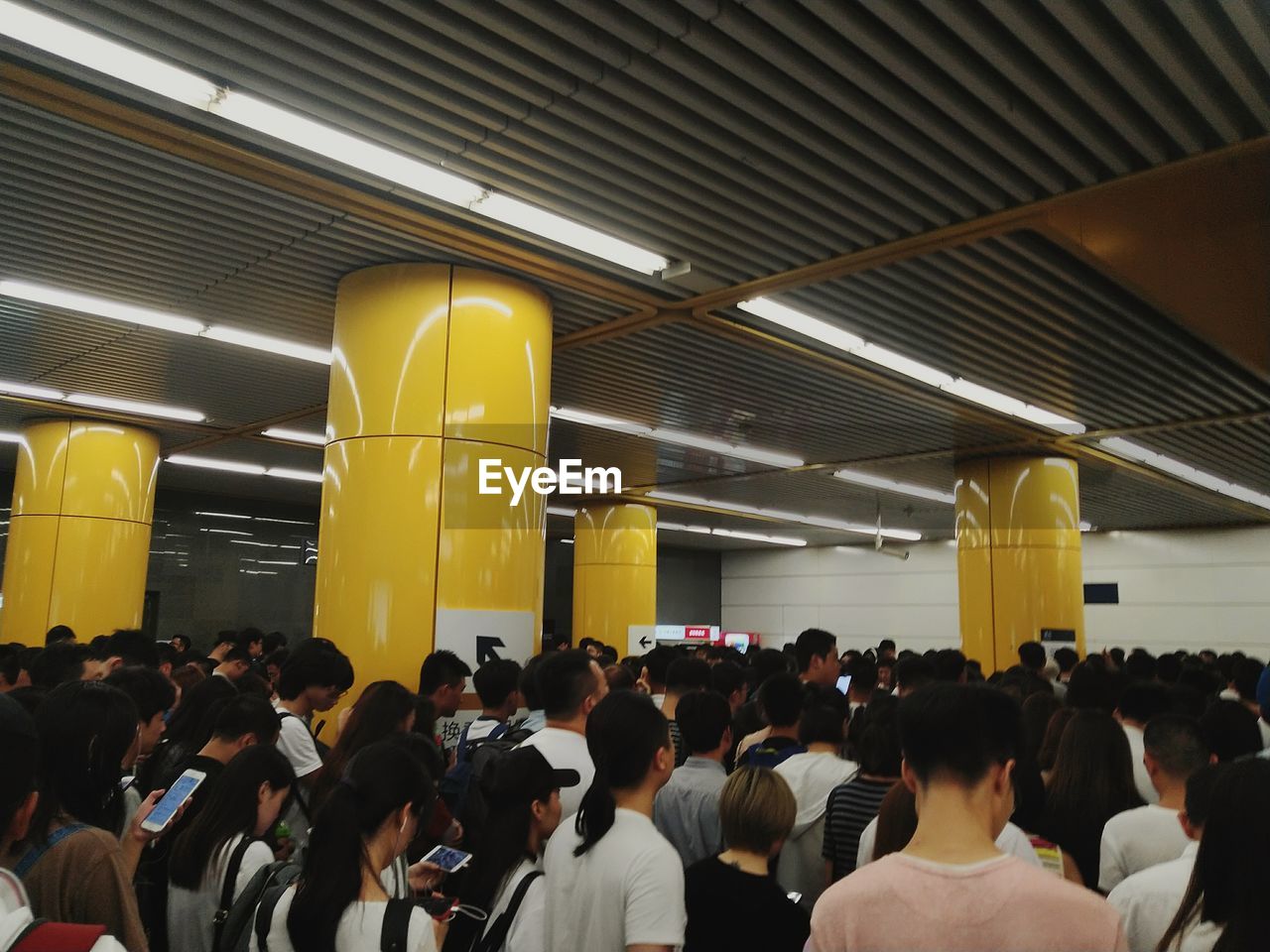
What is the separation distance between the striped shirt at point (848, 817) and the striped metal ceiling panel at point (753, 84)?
3.34m

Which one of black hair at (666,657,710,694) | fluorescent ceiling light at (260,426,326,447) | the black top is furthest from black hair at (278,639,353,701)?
fluorescent ceiling light at (260,426,326,447)

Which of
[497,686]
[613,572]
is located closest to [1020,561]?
[613,572]

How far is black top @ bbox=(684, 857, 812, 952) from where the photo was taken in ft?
8.77

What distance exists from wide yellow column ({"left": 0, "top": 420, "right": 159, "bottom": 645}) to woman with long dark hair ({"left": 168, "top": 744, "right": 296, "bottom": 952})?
1123 centimetres

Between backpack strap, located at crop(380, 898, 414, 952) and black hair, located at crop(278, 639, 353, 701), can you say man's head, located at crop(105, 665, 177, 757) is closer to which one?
black hair, located at crop(278, 639, 353, 701)

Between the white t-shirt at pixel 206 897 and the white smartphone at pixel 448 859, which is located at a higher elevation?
the white smartphone at pixel 448 859

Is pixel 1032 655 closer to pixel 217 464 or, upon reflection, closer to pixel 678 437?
pixel 678 437

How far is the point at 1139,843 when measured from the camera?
3.32 metres

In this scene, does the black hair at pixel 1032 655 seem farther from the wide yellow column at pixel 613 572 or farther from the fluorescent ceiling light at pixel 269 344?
the wide yellow column at pixel 613 572

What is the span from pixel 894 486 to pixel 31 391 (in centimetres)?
1422

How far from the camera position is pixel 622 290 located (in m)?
8.00

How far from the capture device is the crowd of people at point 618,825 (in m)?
1.80

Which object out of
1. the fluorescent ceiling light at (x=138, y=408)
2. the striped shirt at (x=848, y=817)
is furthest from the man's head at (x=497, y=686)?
the fluorescent ceiling light at (x=138, y=408)

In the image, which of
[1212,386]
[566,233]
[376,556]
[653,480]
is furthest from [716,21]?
[653,480]
